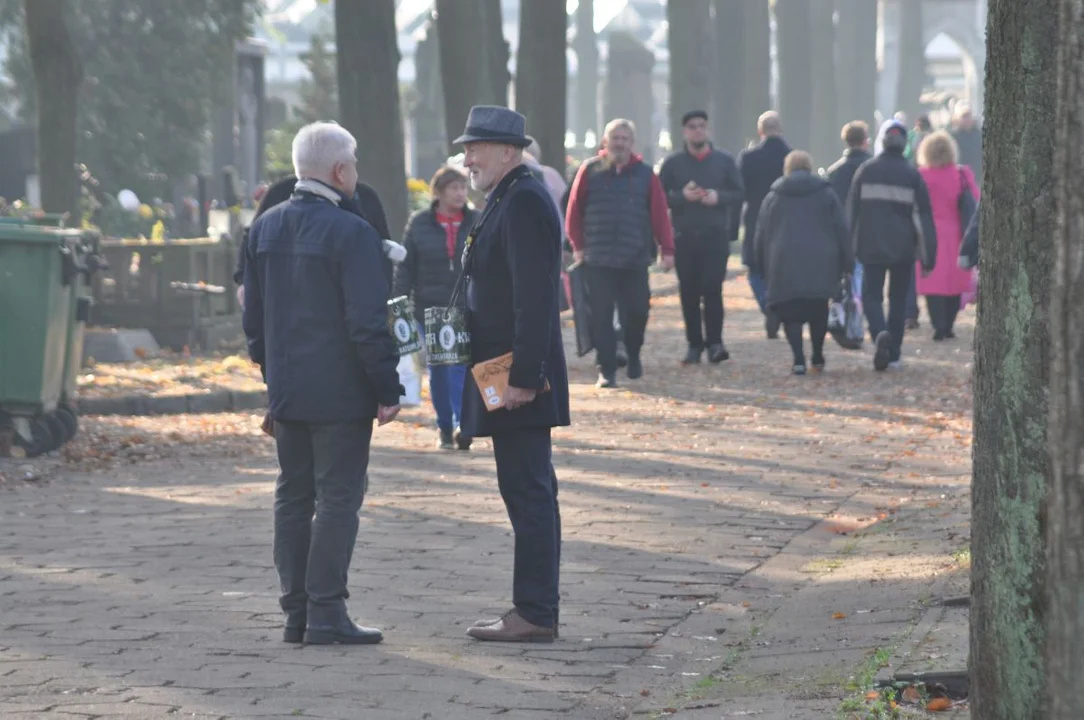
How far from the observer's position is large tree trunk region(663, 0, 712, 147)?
114 ft

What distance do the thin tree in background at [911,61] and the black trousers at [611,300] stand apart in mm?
53401

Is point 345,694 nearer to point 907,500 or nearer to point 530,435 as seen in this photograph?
point 530,435

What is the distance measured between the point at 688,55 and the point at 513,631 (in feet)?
94.0

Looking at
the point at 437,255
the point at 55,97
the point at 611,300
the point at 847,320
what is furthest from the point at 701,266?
the point at 55,97

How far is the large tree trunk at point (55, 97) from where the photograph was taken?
838 inches

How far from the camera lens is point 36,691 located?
20.9 ft

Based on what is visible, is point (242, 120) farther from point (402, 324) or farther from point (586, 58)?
point (586, 58)

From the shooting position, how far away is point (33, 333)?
42.1 ft

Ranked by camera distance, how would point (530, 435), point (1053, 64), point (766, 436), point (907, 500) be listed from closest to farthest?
point (1053, 64) < point (530, 435) < point (907, 500) < point (766, 436)

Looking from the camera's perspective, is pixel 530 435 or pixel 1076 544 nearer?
pixel 1076 544

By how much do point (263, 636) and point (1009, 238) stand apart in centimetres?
325

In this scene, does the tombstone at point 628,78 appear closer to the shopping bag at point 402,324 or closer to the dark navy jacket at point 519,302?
the shopping bag at point 402,324

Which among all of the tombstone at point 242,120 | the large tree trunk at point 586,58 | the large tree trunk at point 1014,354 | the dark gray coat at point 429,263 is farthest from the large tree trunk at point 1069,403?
the large tree trunk at point 586,58

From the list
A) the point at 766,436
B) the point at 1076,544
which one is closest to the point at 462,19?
the point at 766,436
